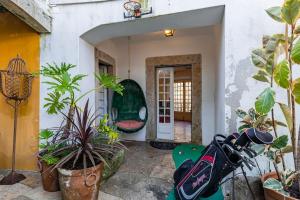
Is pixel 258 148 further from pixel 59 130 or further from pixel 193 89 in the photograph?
pixel 193 89

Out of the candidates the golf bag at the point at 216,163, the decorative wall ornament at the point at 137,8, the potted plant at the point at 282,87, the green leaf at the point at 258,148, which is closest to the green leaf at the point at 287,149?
the potted plant at the point at 282,87

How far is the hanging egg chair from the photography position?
454 cm

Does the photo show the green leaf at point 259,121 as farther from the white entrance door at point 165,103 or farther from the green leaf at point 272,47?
the white entrance door at point 165,103

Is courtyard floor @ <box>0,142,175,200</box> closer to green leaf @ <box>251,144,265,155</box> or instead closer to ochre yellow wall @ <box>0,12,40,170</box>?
ochre yellow wall @ <box>0,12,40,170</box>

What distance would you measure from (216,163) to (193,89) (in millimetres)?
2913

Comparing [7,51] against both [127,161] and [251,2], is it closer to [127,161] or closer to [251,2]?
[127,161]

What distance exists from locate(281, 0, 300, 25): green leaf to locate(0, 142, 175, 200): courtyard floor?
205 centimetres

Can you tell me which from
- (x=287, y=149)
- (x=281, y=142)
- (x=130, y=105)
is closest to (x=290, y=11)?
(x=281, y=142)

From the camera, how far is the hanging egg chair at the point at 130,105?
4.54 m

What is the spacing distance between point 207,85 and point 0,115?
149 inches

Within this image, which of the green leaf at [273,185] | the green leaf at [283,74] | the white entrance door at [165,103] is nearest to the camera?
the green leaf at [283,74]

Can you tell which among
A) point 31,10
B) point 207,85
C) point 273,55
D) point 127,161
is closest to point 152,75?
point 207,85

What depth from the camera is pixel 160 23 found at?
2.55 meters

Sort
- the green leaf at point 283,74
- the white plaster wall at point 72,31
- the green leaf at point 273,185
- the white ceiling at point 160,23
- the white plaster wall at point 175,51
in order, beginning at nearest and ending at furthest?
the green leaf at point 283,74 < the green leaf at point 273,185 < the white ceiling at point 160,23 < the white plaster wall at point 72,31 < the white plaster wall at point 175,51
